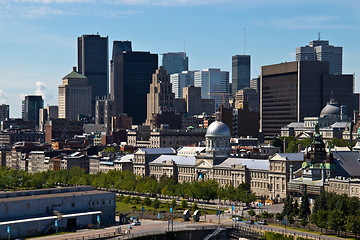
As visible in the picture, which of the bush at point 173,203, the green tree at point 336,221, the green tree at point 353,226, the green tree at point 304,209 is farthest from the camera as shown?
the bush at point 173,203

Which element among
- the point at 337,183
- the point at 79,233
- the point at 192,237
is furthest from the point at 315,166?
the point at 79,233

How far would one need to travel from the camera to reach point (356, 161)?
190 meters

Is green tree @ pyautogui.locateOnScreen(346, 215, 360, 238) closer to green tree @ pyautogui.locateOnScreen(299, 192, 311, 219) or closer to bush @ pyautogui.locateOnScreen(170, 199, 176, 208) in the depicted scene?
green tree @ pyautogui.locateOnScreen(299, 192, 311, 219)

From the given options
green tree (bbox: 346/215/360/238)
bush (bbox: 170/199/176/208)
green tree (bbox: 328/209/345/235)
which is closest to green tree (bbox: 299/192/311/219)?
green tree (bbox: 328/209/345/235)

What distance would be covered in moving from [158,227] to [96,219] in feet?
46.1

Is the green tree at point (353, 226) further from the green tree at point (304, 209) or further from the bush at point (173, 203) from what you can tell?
the bush at point (173, 203)

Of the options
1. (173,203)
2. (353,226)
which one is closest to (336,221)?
(353,226)

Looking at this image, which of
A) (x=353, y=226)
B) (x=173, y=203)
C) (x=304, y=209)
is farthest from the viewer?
(x=173, y=203)

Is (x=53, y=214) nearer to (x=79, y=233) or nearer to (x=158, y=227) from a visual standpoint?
(x=79, y=233)

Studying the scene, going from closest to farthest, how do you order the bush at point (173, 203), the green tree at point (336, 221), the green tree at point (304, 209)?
1. the green tree at point (336, 221)
2. the green tree at point (304, 209)
3. the bush at point (173, 203)

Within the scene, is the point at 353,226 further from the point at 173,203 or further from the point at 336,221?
the point at 173,203

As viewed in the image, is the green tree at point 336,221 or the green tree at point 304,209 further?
the green tree at point 304,209

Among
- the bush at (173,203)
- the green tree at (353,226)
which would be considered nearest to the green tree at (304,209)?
the green tree at (353,226)

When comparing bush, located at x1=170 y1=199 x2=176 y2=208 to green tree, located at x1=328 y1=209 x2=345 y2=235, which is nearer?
green tree, located at x1=328 y1=209 x2=345 y2=235
